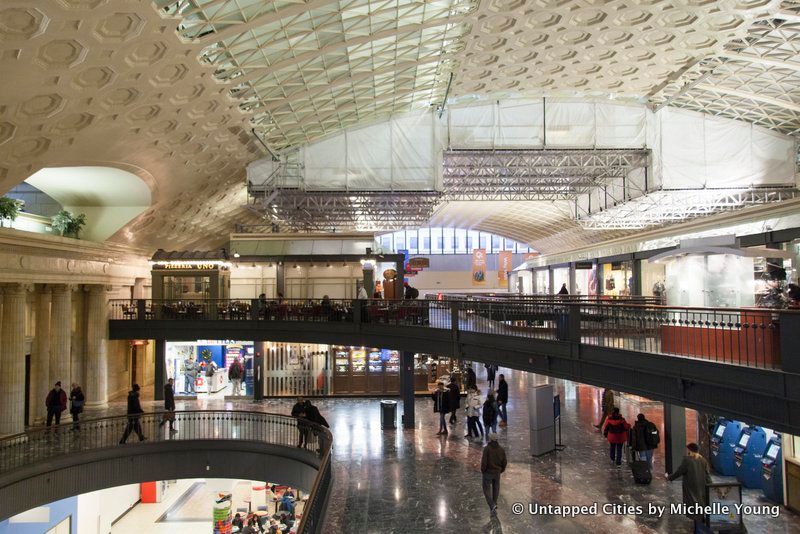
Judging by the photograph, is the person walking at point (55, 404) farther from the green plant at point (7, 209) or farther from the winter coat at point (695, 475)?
the winter coat at point (695, 475)

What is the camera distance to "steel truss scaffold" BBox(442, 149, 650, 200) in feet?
81.0

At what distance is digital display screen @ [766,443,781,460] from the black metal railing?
427 cm

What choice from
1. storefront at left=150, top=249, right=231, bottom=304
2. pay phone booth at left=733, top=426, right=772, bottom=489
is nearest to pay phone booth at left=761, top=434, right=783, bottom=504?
pay phone booth at left=733, top=426, right=772, bottom=489

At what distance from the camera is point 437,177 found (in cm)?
2459

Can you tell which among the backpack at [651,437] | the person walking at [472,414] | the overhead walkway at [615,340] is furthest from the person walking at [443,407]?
the backpack at [651,437]

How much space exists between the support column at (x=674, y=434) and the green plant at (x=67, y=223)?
21.4 meters

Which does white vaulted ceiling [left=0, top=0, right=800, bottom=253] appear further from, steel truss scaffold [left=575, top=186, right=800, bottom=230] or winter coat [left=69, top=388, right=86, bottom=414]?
winter coat [left=69, top=388, right=86, bottom=414]

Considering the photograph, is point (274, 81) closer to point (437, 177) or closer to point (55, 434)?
point (437, 177)

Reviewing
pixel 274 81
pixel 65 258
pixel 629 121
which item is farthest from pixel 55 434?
pixel 629 121

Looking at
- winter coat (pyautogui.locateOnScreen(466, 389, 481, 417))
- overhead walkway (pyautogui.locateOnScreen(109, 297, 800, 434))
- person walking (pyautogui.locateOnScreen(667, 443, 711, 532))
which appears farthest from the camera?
winter coat (pyautogui.locateOnScreen(466, 389, 481, 417))

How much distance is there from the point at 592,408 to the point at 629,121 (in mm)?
13432

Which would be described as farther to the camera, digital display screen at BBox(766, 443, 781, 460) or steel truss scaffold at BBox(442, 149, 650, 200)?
steel truss scaffold at BBox(442, 149, 650, 200)

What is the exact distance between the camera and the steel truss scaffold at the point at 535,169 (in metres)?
24.7

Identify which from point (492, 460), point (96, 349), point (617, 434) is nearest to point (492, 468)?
point (492, 460)
